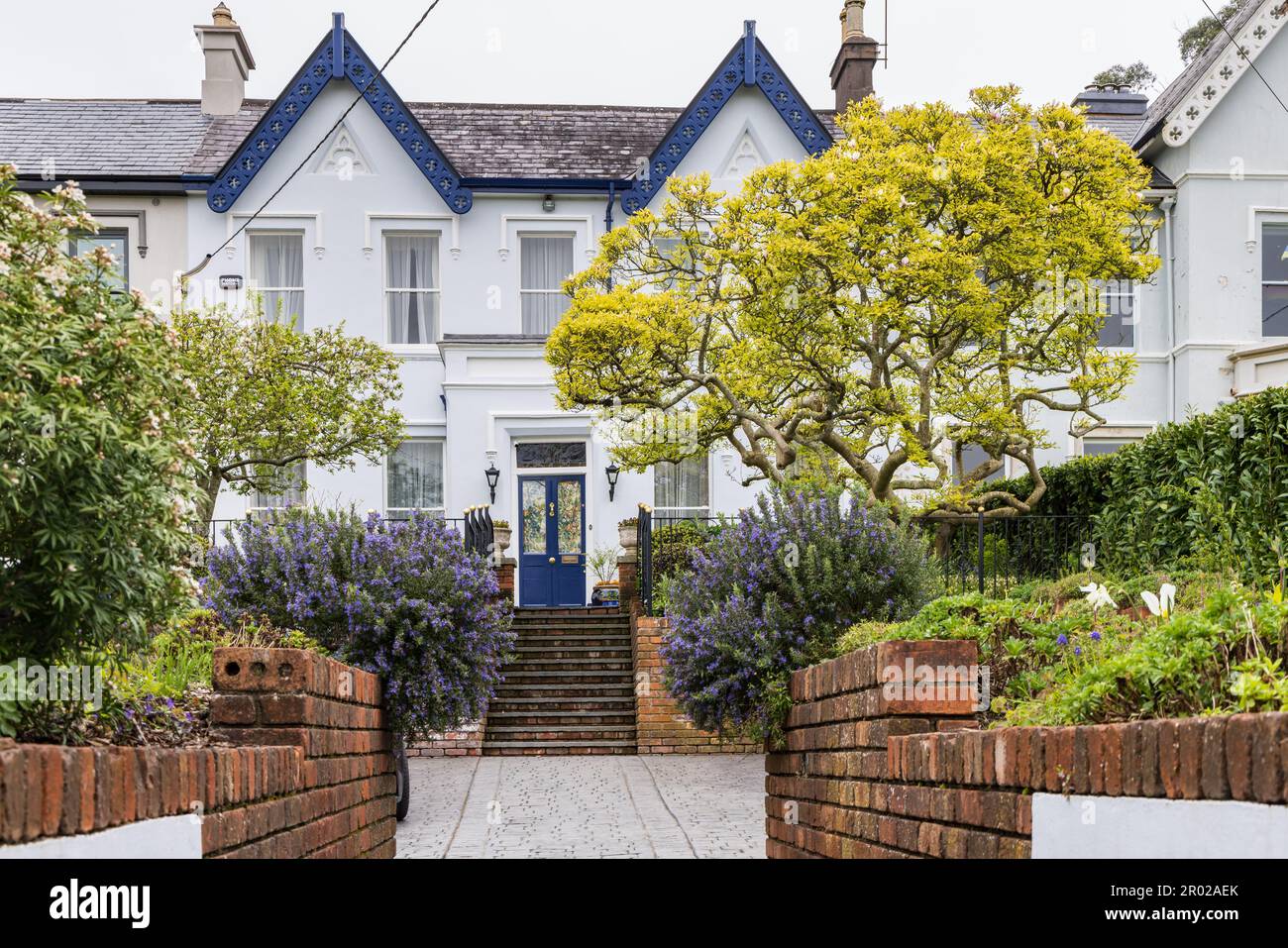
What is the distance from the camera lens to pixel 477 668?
11.1 m

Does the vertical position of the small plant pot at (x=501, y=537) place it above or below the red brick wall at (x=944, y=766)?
above

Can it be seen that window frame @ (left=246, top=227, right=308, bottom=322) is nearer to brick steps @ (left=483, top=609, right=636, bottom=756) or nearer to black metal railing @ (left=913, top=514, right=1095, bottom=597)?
brick steps @ (left=483, top=609, right=636, bottom=756)

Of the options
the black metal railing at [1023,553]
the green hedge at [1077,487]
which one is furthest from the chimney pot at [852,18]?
the black metal railing at [1023,553]

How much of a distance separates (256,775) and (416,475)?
61.4ft

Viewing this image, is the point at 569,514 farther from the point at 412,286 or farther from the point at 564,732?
the point at 564,732

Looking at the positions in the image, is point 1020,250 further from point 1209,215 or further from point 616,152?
point 616,152

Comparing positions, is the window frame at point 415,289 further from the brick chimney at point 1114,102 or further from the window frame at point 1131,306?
the brick chimney at point 1114,102

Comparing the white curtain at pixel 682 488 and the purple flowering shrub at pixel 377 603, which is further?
the white curtain at pixel 682 488

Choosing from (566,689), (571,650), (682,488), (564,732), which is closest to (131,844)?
(564,732)

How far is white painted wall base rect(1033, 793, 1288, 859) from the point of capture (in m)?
3.43

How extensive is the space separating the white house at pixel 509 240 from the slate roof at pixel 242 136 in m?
0.10

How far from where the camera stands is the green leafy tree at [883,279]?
53.0ft
